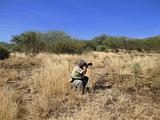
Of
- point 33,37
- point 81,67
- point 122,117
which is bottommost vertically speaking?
point 122,117

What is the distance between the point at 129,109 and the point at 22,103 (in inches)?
101

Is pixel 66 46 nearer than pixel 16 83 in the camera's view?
No

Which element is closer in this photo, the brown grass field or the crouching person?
the brown grass field

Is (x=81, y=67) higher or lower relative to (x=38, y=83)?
higher

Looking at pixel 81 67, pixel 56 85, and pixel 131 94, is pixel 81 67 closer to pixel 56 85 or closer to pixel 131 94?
pixel 56 85

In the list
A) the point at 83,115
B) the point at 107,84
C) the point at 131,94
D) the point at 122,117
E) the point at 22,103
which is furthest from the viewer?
the point at 107,84

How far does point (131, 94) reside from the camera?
7.17m

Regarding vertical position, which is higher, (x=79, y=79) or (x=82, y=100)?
(x=79, y=79)

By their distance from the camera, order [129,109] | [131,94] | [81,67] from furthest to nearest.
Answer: [81,67]
[131,94]
[129,109]

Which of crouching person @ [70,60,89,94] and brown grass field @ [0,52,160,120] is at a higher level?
crouching person @ [70,60,89,94]

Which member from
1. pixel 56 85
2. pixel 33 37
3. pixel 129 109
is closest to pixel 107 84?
pixel 56 85

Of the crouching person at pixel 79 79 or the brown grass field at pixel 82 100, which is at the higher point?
the crouching person at pixel 79 79

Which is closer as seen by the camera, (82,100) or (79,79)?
(82,100)

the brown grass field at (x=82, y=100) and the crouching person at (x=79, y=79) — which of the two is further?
the crouching person at (x=79, y=79)
